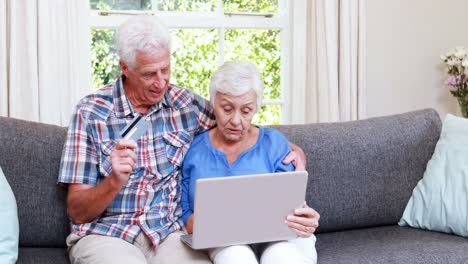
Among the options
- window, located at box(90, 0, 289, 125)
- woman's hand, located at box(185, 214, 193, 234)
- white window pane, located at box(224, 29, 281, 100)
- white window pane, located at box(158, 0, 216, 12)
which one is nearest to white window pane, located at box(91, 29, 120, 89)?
window, located at box(90, 0, 289, 125)

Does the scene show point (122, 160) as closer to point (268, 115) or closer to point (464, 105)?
point (268, 115)

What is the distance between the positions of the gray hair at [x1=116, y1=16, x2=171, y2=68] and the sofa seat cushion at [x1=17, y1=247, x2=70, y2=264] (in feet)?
2.17

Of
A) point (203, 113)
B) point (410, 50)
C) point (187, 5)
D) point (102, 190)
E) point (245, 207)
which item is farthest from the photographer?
point (410, 50)

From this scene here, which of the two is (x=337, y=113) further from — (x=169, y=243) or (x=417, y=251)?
(x=169, y=243)

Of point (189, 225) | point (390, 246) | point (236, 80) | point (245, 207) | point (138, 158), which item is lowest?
point (390, 246)

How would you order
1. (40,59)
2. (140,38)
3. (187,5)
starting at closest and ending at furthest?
(140,38) → (40,59) → (187,5)

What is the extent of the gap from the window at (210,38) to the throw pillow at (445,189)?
1.06m

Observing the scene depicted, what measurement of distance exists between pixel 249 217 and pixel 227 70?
1.70 feet

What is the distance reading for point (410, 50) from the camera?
11.9ft

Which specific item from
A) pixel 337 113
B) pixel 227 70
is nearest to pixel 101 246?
pixel 227 70

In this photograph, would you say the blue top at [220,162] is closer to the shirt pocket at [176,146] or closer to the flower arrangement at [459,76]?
the shirt pocket at [176,146]

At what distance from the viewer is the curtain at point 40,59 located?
277 centimetres

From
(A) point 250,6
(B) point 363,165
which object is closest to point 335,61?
(A) point 250,6

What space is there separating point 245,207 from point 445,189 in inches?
37.3
